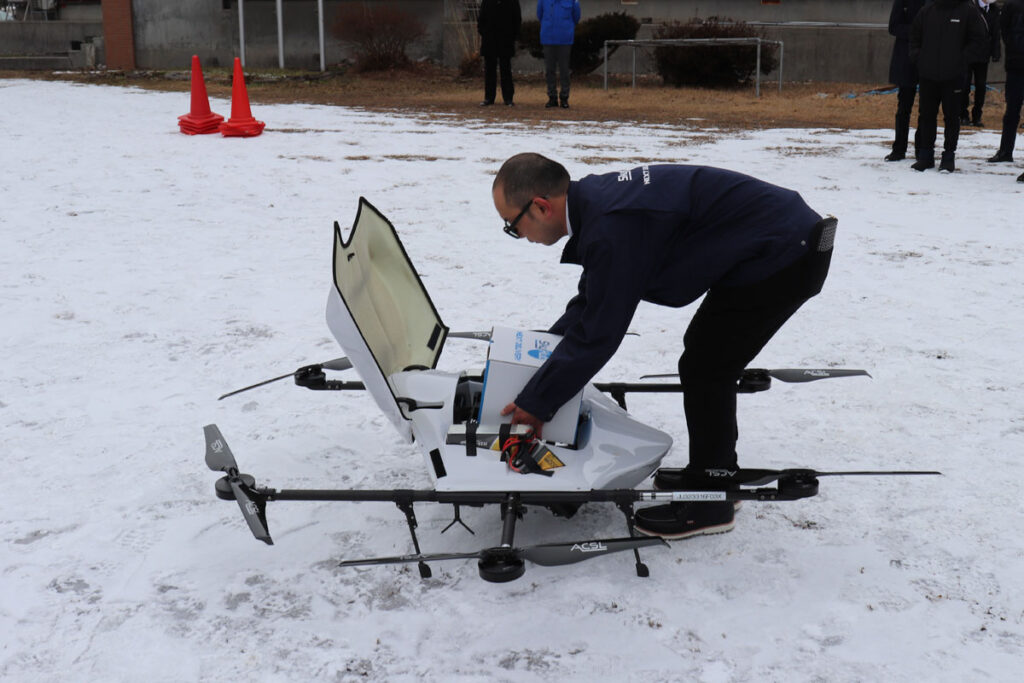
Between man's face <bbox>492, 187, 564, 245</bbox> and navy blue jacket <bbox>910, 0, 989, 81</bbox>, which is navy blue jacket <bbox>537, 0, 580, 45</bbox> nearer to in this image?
navy blue jacket <bbox>910, 0, 989, 81</bbox>

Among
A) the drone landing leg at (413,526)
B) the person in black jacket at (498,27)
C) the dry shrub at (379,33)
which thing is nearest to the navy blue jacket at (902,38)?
the person in black jacket at (498,27)

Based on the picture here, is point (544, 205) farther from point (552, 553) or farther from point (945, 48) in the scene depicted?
point (945, 48)

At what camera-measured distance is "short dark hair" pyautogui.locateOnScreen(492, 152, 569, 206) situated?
253 centimetres

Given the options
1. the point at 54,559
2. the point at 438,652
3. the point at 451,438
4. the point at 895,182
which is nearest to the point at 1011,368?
the point at 451,438

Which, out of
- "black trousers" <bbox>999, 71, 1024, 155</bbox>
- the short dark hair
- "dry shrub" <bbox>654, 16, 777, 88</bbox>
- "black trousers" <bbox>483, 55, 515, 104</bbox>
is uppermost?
"dry shrub" <bbox>654, 16, 777, 88</bbox>

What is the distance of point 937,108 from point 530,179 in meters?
7.57

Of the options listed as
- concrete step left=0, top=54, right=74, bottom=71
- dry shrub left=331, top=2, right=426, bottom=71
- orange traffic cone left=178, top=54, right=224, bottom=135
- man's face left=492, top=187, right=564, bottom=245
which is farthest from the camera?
concrete step left=0, top=54, right=74, bottom=71

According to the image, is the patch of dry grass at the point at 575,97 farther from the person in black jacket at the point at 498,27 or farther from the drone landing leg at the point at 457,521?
the drone landing leg at the point at 457,521

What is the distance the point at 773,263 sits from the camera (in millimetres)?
2557

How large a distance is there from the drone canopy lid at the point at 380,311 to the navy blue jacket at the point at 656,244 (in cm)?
44

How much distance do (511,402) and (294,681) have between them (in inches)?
38.4

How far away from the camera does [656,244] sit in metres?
2.49

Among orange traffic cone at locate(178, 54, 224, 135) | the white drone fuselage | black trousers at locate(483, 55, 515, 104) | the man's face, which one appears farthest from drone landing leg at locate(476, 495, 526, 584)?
black trousers at locate(483, 55, 515, 104)

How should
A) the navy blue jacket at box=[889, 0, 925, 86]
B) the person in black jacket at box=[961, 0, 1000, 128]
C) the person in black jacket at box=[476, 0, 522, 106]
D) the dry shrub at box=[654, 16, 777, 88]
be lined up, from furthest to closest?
the dry shrub at box=[654, 16, 777, 88]
the person in black jacket at box=[476, 0, 522, 106]
the person in black jacket at box=[961, 0, 1000, 128]
the navy blue jacket at box=[889, 0, 925, 86]
